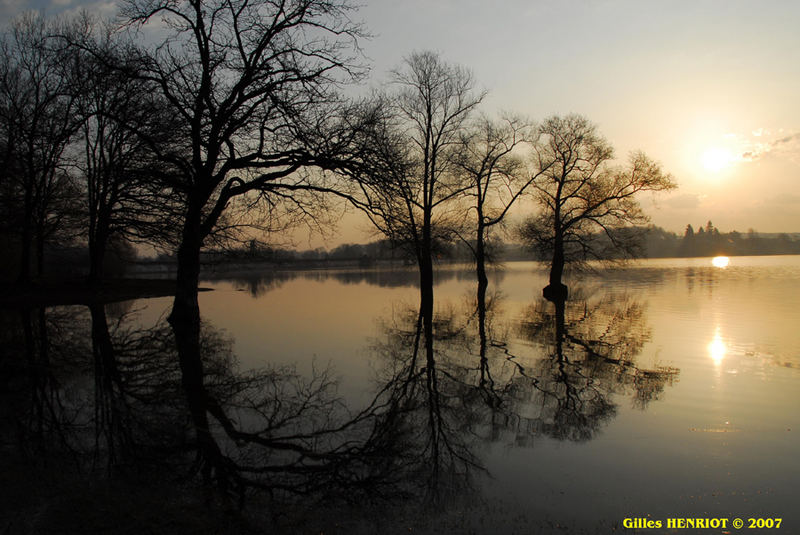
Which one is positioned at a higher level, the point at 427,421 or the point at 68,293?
the point at 68,293

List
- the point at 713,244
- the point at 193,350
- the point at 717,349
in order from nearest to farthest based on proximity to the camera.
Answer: the point at 717,349 → the point at 193,350 → the point at 713,244

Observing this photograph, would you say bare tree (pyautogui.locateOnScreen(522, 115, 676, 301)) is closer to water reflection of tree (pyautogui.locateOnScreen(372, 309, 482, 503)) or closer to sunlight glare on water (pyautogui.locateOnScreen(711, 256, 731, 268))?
water reflection of tree (pyautogui.locateOnScreen(372, 309, 482, 503))

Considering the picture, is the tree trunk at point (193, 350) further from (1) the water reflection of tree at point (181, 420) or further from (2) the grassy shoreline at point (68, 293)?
(2) the grassy shoreline at point (68, 293)

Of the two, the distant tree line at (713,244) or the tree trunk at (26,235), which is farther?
the distant tree line at (713,244)

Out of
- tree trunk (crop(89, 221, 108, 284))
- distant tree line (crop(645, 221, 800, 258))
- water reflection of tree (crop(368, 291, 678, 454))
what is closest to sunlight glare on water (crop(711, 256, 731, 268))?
distant tree line (crop(645, 221, 800, 258))

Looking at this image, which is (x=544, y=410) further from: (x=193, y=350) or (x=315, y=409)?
(x=193, y=350)

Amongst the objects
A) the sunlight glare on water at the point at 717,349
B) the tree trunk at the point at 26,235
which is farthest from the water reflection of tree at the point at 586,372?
the tree trunk at the point at 26,235

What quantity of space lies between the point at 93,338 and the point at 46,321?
5.15 m

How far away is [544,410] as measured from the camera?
6668mm

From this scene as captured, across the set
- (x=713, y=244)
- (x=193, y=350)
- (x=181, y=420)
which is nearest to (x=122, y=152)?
(x=193, y=350)

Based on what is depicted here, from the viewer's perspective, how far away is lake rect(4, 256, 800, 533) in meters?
4.11

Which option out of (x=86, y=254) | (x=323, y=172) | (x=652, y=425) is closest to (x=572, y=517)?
(x=652, y=425)

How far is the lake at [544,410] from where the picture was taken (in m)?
4.11

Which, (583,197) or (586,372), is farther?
(583,197)
